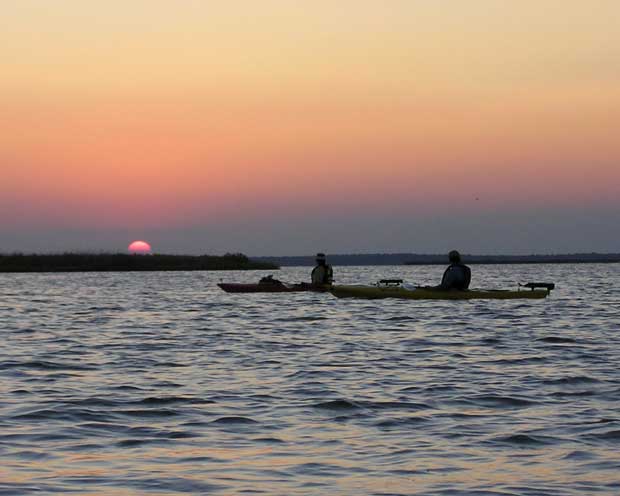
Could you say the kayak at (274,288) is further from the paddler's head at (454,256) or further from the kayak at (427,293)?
the paddler's head at (454,256)

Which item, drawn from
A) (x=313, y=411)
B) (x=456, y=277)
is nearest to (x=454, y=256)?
(x=456, y=277)

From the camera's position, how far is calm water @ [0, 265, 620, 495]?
7.78 m

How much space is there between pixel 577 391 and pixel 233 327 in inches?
506

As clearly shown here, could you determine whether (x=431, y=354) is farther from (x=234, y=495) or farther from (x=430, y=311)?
(x=430, y=311)

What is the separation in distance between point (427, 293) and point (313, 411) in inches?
813

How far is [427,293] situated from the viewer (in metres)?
31.4

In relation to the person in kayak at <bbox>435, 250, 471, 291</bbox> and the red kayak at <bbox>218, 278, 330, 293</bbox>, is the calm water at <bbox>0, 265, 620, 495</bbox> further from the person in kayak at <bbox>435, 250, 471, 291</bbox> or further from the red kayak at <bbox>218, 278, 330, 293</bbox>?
the red kayak at <bbox>218, 278, 330, 293</bbox>

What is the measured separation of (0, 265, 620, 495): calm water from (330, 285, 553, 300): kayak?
26.1 ft

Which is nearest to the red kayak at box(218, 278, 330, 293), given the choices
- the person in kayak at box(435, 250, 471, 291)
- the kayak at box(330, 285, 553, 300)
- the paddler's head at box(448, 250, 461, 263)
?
the kayak at box(330, 285, 553, 300)

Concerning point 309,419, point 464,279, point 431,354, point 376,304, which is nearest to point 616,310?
point 464,279

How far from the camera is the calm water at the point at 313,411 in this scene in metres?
7.78

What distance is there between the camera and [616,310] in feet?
103

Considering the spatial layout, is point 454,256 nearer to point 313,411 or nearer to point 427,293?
point 427,293

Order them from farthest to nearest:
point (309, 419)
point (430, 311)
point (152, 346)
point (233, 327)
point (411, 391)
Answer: point (430, 311) < point (233, 327) < point (152, 346) < point (411, 391) < point (309, 419)
